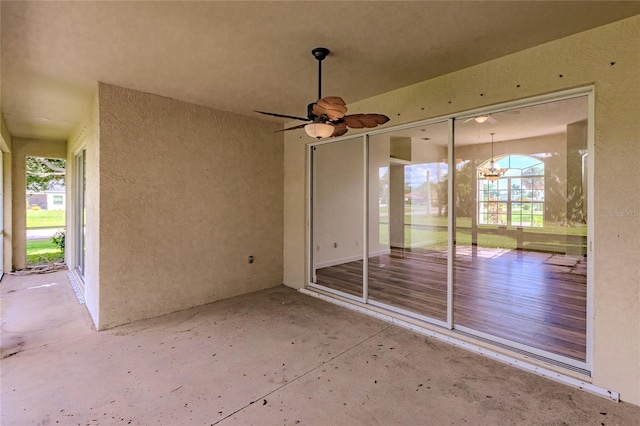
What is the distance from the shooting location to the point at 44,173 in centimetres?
735

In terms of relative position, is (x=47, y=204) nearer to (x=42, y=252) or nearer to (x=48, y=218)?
(x=48, y=218)

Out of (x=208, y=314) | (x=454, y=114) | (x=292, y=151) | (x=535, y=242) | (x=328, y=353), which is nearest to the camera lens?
(x=328, y=353)

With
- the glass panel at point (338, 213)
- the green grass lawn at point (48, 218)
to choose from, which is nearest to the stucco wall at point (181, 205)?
the glass panel at point (338, 213)

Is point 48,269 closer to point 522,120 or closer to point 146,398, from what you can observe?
point 146,398

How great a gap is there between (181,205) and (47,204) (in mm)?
5913

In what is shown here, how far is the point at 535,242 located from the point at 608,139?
173 inches

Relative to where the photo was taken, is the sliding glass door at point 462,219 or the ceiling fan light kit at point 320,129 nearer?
the ceiling fan light kit at point 320,129

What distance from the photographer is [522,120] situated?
453 centimetres

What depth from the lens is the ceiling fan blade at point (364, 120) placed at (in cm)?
252

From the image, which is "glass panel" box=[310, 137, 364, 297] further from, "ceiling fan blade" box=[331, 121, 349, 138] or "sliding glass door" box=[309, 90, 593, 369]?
"ceiling fan blade" box=[331, 121, 349, 138]

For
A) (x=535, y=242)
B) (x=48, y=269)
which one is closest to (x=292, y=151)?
(x=535, y=242)

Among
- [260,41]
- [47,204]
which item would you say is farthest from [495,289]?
[47,204]

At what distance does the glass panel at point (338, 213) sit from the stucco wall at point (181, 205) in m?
0.74

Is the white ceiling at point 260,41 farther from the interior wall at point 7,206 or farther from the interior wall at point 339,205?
the interior wall at point 7,206
